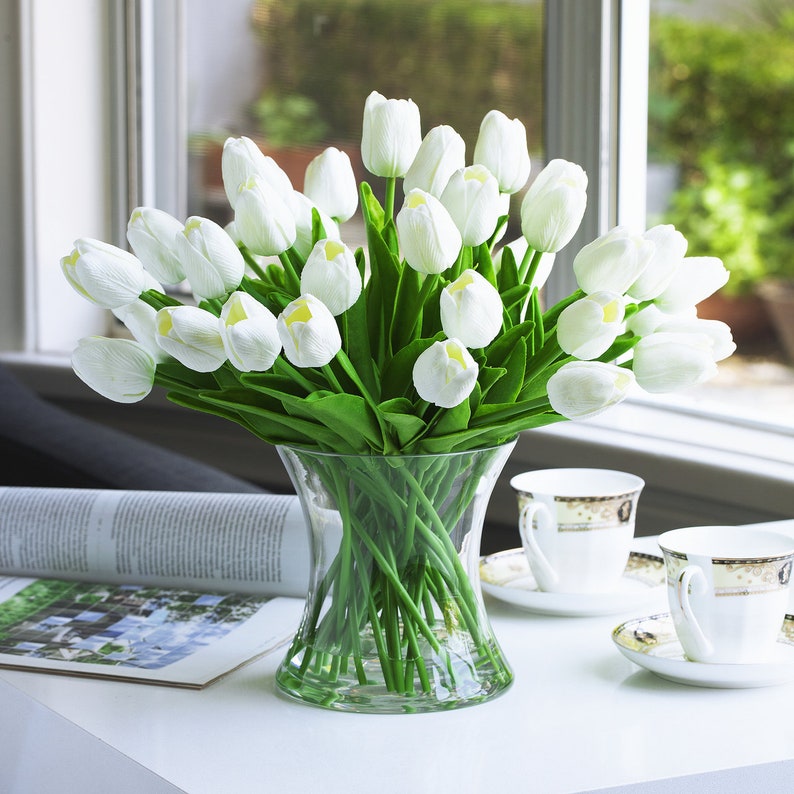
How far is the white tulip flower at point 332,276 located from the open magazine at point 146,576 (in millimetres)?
281

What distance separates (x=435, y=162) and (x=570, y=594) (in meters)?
0.34

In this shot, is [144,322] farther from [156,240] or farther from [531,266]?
[531,266]

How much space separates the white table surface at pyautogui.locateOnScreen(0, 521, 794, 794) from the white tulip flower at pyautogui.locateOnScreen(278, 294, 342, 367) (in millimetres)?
209

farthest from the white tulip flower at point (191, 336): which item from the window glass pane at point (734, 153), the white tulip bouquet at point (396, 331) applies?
the window glass pane at point (734, 153)

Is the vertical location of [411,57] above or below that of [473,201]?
above

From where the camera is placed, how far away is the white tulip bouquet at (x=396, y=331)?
582 millimetres

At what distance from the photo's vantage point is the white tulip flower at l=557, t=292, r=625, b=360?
0.60 m

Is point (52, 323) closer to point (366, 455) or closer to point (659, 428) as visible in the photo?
point (659, 428)

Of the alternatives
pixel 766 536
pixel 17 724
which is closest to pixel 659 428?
pixel 766 536

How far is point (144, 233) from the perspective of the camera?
0.63 meters

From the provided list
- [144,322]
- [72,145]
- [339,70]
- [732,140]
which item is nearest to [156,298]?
[144,322]

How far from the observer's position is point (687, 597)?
683mm

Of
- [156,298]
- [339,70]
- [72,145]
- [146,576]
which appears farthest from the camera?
[72,145]

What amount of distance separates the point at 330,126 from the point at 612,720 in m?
1.66
